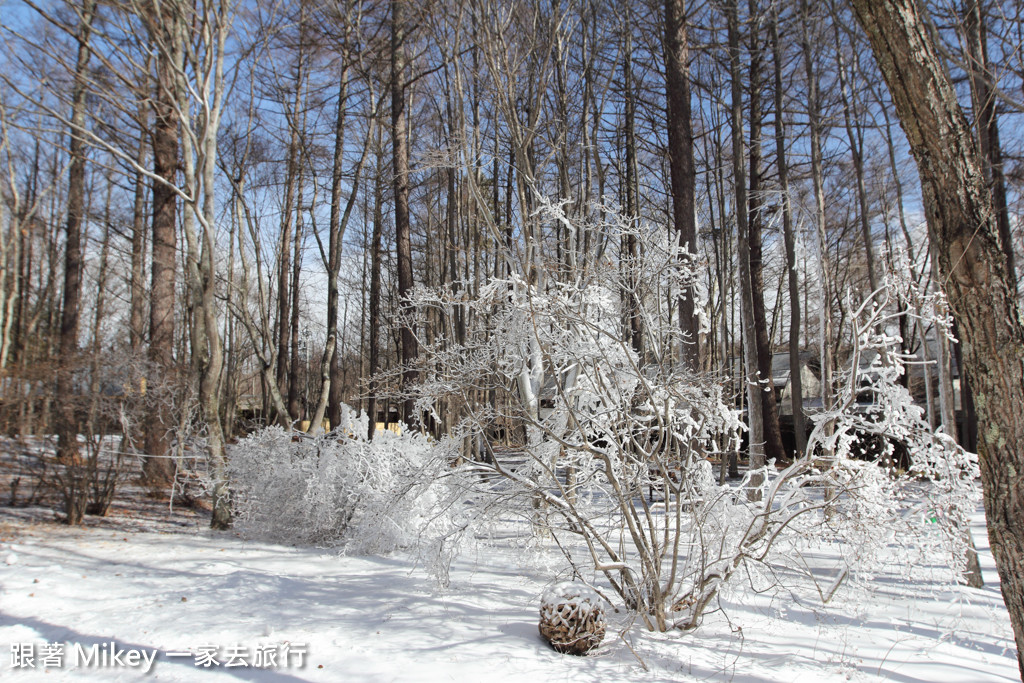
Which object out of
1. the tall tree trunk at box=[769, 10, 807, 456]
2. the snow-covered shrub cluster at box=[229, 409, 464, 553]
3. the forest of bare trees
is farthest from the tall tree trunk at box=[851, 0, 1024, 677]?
the tall tree trunk at box=[769, 10, 807, 456]

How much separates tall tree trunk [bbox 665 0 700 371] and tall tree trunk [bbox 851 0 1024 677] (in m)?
5.09

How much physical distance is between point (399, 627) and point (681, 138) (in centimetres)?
733

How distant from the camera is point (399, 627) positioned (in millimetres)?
4293

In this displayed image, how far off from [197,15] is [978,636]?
10296mm

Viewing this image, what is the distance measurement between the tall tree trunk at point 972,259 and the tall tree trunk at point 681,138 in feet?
16.7

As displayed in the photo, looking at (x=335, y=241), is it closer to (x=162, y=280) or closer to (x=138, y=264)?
(x=162, y=280)

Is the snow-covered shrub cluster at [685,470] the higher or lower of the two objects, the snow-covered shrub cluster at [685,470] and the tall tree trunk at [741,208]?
the lower

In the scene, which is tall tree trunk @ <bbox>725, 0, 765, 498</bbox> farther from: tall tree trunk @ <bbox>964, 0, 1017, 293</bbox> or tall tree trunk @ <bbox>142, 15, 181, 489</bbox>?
tall tree trunk @ <bbox>142, 15, 181, 489</bbox>

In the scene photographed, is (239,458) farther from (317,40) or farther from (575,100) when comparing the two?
(317,40)

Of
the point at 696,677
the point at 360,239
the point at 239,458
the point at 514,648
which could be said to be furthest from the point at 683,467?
the point at 360,239

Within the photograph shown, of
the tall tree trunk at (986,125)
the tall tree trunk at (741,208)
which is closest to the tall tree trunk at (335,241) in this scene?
the tall tree trunk at (741,208)

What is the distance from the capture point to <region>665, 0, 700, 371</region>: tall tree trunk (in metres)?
8.12

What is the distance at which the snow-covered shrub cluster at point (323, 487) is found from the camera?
6368 millimetres

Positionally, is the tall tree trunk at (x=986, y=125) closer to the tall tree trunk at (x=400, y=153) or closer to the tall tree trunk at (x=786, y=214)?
the tall tree trunk at (x=786, y=214)
